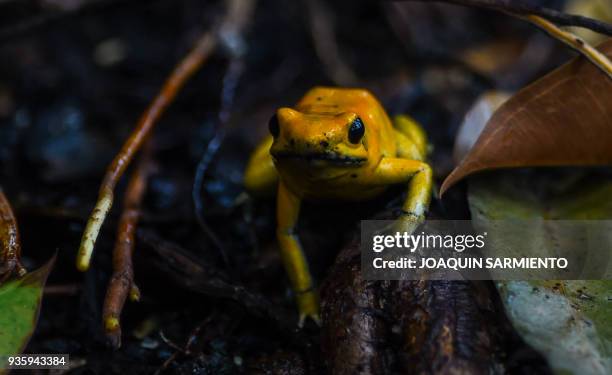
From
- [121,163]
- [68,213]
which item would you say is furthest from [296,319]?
[68,213]

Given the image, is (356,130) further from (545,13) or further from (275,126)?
(545,13)

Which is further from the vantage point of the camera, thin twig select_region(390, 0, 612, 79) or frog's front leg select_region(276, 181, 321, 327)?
frog's front leg select_region(276, 181, 321, 327)

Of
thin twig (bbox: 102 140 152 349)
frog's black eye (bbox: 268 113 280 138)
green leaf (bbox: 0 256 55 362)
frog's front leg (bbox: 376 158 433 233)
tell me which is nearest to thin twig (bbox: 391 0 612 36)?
frog's front leg (bbox: 376 158 433 233)

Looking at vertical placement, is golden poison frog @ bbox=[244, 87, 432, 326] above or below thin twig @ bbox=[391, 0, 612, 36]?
below

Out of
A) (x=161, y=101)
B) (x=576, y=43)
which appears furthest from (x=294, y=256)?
(x=576, y=43)

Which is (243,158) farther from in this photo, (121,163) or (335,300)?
(335,300)

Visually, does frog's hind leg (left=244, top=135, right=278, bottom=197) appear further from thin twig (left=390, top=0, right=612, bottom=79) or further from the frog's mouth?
thin twig (left=390, top=0, right=612, bottom=79)

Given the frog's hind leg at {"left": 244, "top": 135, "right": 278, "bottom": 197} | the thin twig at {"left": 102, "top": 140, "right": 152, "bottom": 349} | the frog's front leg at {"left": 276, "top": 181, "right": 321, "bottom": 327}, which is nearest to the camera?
the thin twig at {"left": 102, "top": 140, "right": 152, "bottom": 349}
